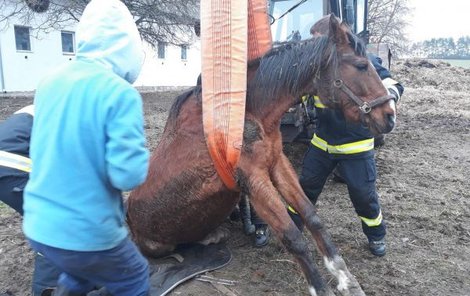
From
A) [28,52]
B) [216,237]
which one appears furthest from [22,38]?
[216,237]

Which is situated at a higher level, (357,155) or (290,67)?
(290,67)

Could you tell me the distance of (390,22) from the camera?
1096 inches

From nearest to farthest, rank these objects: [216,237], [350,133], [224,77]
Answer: [224,77] < [350,133] < [216,237]

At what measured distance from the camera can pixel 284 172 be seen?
3.15 m

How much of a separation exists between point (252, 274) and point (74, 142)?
210cm

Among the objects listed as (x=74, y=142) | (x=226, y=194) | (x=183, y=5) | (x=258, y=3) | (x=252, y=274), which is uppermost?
(x=183, y=5)

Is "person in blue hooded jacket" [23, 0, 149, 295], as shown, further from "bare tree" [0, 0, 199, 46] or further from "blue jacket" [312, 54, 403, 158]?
"bare tree" [0, 0, 199, 46]

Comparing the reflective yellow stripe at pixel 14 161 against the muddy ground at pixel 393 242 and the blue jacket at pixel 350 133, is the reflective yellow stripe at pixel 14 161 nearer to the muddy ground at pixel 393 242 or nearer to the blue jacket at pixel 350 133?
the muddy ground at pixel 393 242

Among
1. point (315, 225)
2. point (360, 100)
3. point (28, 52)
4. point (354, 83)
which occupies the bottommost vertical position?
point (315, 225)

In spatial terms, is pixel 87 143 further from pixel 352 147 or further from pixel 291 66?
pixel 352 147

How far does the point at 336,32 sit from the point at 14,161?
7.57ft

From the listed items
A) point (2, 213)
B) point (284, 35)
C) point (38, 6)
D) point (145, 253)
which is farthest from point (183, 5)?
point (145, 253)

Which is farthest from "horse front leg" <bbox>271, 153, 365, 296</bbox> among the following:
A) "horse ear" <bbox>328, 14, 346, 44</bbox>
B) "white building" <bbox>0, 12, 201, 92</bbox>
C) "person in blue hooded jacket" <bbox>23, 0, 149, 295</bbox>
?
"white building" <bbox>0, 12, 201, 92</bbox>

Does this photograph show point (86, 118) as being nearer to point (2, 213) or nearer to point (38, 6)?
point (2, 213)
